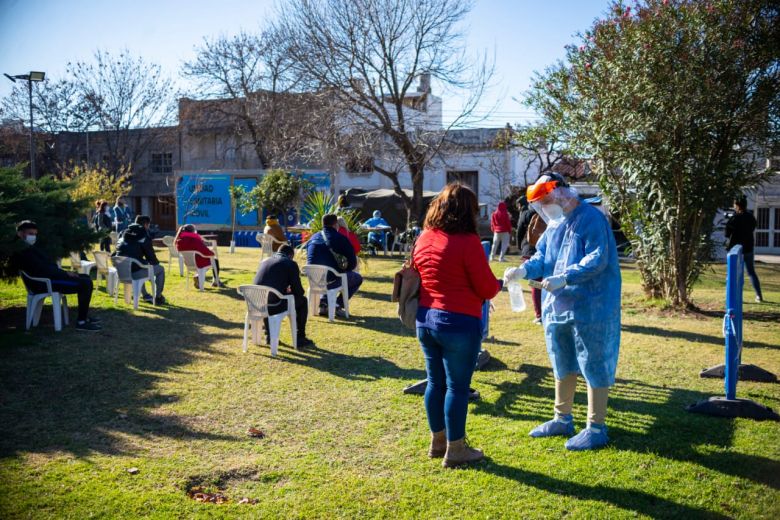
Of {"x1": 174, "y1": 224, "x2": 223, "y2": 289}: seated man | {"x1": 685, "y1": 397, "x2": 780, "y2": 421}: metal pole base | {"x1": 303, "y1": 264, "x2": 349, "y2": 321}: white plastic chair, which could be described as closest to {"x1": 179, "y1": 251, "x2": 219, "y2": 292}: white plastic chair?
{"x1": 174, "y1": 224, "x2": 223, "y2": 289}: seated man

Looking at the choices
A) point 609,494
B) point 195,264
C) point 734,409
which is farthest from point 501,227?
point 609,494

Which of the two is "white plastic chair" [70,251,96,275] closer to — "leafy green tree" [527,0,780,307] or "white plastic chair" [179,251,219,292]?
"white plastic chair" [179,251,219,292]

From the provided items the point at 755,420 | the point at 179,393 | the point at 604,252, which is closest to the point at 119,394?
the point at 179,393

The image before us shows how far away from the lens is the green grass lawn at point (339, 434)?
12.6ft

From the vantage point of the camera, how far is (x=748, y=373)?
6.45 m

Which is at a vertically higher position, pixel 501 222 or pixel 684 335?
pixel 501 222

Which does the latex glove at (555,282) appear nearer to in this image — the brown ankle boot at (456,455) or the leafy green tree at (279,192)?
the brown ankle boot at (456,455)

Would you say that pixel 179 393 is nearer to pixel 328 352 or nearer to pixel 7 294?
pixel 328 352

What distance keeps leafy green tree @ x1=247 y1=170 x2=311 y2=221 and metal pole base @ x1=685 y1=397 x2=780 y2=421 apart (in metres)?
16.2

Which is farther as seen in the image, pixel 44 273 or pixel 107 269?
pixel 107 269

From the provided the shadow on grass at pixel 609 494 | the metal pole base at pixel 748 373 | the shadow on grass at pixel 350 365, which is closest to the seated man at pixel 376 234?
the shadow on grass at pixel 350 365

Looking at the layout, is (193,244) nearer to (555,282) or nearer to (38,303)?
(38,303)

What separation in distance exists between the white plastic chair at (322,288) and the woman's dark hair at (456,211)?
18.2 ft

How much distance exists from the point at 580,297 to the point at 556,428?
3.47 feet
